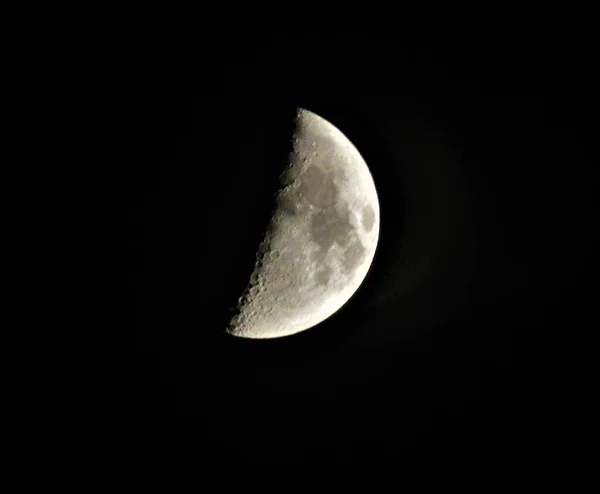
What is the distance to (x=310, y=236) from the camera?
136 centimetres

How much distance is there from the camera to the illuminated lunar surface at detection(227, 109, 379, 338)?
1.34 m

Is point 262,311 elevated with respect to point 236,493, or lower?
elevated

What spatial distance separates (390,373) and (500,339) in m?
0.55

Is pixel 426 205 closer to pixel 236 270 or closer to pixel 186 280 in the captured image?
pixel 236 270

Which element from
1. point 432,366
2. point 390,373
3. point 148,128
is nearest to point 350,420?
point 390,373

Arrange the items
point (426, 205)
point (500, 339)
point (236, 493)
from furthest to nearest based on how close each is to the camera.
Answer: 1. point (426, 205)
2. point (500, 339)
3. point (236, 493)

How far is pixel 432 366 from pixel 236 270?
114cm

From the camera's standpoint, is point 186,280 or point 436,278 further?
point 436,278

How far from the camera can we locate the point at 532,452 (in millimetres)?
1675

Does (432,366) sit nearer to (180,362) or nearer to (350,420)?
(350,420)

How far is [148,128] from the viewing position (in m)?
1.26

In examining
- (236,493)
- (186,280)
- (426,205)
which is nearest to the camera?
(186,280)

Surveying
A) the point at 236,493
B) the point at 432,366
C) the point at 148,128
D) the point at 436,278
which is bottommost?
the point at 236,493

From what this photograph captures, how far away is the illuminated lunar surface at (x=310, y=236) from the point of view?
134cm
